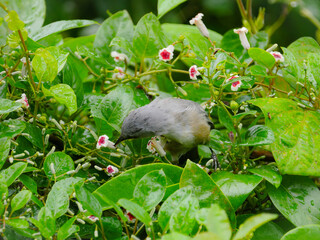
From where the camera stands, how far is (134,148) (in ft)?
4.42

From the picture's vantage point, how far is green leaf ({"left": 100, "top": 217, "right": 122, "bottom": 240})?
1.03 metres

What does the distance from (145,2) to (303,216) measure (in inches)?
112

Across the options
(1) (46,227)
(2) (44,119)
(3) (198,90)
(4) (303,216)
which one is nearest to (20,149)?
(2) (44,119)

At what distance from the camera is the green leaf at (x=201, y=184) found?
39.4 inches

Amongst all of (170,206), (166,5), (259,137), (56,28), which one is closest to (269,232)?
(259,137)

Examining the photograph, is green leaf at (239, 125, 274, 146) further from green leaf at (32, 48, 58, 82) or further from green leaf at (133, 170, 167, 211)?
green leaf at (32, 48, 58, 82)

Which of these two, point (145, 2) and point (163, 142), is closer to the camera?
point (163, 142)

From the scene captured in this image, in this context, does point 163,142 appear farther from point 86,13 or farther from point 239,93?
point 86,13

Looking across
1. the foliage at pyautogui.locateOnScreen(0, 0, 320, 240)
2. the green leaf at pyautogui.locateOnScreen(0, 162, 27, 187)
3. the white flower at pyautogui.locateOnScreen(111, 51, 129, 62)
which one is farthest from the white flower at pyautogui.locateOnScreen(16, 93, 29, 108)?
the white flower at pyautogui.locateOnScreen(111, 51, 129, 62)

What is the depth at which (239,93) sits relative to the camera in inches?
57.3

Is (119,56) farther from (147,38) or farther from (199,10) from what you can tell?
(199,10)

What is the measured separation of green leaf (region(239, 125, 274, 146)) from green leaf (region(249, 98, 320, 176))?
0.15 ft

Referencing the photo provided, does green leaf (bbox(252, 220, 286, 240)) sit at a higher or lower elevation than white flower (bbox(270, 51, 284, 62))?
lower

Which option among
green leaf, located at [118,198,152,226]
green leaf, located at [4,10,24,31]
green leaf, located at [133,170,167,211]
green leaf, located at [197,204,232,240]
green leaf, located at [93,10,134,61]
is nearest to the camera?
green leaf, located at [197,204,232,240]
